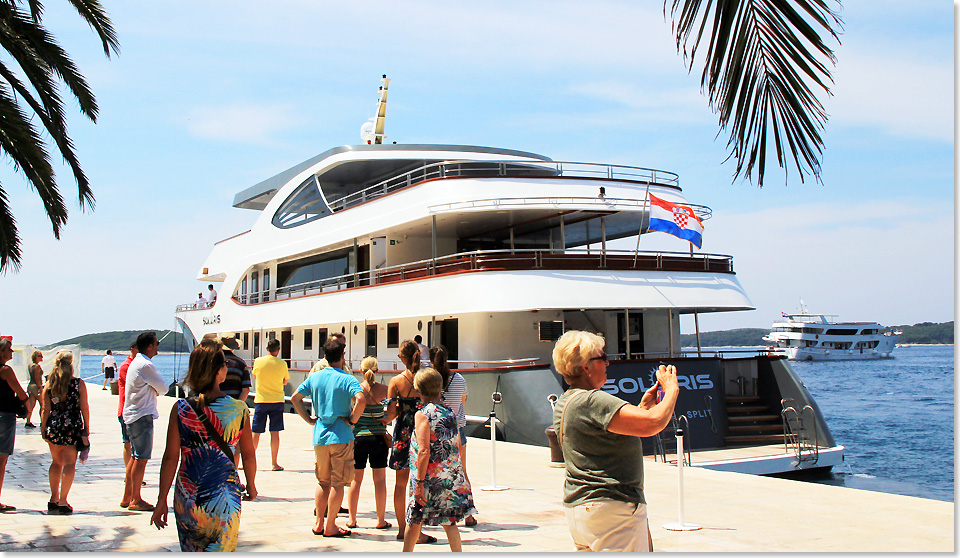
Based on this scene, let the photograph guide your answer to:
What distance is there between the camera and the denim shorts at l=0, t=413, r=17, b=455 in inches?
316

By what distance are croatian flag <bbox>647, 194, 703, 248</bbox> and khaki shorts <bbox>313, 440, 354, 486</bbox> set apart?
10887 mm

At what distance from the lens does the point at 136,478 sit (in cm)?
800

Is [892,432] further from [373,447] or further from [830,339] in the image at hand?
[830,339]

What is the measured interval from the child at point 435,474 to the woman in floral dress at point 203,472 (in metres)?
1.52

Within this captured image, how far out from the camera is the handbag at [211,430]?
4723mm

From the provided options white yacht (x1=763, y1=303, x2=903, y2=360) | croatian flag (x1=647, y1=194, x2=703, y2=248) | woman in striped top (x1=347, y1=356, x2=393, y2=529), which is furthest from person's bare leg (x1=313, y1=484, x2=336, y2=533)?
white yacht (x1=763, y1=303, x2=903, y2=360)

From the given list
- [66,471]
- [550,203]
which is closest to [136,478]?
[66,471]

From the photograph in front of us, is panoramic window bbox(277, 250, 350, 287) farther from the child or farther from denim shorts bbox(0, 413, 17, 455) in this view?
the child

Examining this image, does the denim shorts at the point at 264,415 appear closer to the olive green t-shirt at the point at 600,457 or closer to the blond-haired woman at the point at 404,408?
the blond-haired woman at the point at 404,408

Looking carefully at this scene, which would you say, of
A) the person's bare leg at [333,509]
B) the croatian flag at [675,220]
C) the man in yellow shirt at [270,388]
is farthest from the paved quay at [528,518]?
the croatian flag at [675,220]

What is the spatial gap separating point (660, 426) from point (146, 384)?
6235mm

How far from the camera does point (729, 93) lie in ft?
11.1

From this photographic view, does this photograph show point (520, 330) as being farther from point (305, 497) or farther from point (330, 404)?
point (330, 404)

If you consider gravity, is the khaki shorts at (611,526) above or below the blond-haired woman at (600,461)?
below
